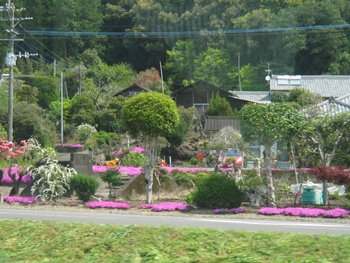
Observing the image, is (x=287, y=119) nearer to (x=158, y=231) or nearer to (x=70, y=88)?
(x=158, y=231)

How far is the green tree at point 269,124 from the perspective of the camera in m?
21.0

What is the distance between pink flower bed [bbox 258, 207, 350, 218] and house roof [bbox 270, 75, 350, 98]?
36.3m

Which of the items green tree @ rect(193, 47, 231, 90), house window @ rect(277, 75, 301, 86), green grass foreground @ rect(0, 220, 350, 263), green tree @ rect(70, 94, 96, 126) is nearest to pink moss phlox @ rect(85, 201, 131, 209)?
green grass foreground @ rect(0, 220, 350, 263)

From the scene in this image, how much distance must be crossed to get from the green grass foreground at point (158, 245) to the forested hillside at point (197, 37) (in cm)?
5266

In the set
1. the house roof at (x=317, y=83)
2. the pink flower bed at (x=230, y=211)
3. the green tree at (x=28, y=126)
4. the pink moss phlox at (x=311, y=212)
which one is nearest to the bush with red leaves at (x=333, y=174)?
the pink moss phlox at (x=311, y=212)

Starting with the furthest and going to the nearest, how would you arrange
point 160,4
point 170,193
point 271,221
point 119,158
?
1. point 160,4
2. point 119,158
3. point 170,193
4. point 271,221

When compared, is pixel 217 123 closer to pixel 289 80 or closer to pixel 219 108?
pixel 219 108

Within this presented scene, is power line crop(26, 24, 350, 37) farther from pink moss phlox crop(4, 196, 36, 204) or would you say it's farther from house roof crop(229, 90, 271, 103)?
pink moss phlox crop(4, 196, 36, 204)

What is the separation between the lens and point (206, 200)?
21719 millimetres

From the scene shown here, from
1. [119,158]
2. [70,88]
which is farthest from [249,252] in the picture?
[70,88]

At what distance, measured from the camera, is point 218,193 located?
21.5 m

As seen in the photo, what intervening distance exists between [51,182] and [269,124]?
28.7 feet

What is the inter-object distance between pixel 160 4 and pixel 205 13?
6.15 metres

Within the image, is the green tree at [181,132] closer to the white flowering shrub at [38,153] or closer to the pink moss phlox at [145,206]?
the white flowering shrub at [38,153]
